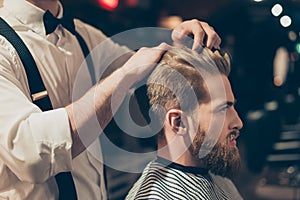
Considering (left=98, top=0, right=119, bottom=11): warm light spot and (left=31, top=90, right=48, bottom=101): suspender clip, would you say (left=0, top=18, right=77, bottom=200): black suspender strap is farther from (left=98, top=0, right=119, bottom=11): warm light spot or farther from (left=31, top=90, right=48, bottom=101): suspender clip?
(left=98, top=0, right=119, bottom=11): warm light spot

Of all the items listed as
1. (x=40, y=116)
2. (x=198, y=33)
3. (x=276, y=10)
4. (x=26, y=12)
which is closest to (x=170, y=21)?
(x=198, y=33)

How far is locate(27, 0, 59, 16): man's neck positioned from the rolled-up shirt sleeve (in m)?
0.25

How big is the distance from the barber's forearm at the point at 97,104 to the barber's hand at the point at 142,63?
0.05ft

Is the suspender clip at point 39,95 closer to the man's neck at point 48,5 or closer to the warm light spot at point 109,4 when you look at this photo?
the man's neck at point 48,5

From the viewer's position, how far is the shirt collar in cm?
125

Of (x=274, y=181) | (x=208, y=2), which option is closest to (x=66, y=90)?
(x=208, y=2)

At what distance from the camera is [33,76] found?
3.90 ft

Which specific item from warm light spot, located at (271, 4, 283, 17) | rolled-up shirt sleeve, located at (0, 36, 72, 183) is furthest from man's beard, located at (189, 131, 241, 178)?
warm light spot, located at (271, 4, 283, 17)

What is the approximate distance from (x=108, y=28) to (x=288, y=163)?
0.88 meters

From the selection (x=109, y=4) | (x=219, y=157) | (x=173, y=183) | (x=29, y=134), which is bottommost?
(x=173, y=183)

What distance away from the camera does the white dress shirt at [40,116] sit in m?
1.06

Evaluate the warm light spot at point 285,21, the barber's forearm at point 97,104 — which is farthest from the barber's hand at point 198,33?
the warm light spot at point 285,21

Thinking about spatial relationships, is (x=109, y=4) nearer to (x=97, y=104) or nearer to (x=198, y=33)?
(x=198, y=33)

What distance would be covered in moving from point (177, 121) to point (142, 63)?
218mm
